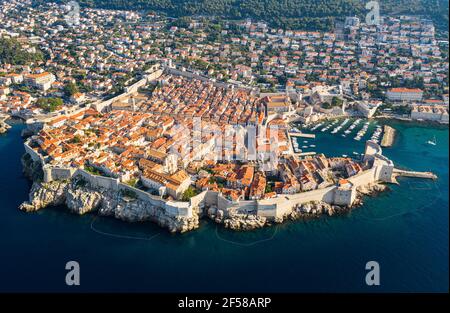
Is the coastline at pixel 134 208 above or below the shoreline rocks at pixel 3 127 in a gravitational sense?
below

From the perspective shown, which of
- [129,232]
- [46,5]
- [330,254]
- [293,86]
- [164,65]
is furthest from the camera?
[46,5]

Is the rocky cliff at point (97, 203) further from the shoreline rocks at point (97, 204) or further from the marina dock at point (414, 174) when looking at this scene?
the marina dock at point (414, 174)

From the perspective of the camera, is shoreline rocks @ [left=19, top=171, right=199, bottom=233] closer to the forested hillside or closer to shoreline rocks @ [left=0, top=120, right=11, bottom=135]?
shoreline rocks @ [left=0, top=120, right=11, bottom=135]

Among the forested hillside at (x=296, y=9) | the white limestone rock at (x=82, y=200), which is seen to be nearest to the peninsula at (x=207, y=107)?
the white limestone rock at (x=82, y=200)

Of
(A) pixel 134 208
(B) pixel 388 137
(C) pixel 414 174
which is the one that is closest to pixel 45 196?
(A) pixel 134 208

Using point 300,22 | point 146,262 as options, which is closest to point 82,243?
point 146,262

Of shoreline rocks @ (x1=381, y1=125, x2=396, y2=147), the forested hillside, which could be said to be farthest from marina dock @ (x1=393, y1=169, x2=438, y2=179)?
the forested hillside

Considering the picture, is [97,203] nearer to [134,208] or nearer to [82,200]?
[82,200]

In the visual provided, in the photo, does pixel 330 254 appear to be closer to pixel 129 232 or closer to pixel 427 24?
pixel 129 232
